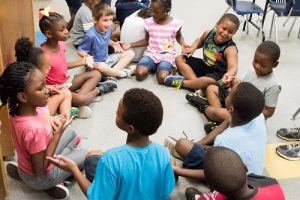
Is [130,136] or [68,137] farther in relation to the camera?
[68,137]

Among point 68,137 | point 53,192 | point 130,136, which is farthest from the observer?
point 68,137

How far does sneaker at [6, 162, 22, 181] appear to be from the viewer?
7.27 feet

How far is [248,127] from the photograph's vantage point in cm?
196

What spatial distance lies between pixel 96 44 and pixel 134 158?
6.45 feet

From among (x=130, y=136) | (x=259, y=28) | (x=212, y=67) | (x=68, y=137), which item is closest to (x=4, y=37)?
(x=68, y=137)

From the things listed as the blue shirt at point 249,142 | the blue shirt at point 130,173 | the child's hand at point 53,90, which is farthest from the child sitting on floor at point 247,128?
the child's hand at point 53,90

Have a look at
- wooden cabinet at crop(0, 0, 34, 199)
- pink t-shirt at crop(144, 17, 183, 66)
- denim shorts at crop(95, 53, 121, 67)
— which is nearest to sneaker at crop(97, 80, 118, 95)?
denim shorts at crop(95, 53, 121, 67)

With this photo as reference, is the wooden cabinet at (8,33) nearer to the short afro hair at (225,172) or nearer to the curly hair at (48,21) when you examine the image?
the curly hair at (48,21)

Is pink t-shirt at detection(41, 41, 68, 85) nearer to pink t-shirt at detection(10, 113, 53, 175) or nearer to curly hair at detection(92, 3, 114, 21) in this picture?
curly hair at detection(92, 3, 114, 21)

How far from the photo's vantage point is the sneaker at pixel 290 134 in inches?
108

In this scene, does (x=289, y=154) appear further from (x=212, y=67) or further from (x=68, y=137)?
(x=68, y=137)

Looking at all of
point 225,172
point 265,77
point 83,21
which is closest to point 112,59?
point 83,21

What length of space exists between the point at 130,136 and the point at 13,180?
43.3 inches

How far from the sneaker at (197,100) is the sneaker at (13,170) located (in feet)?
4.79
